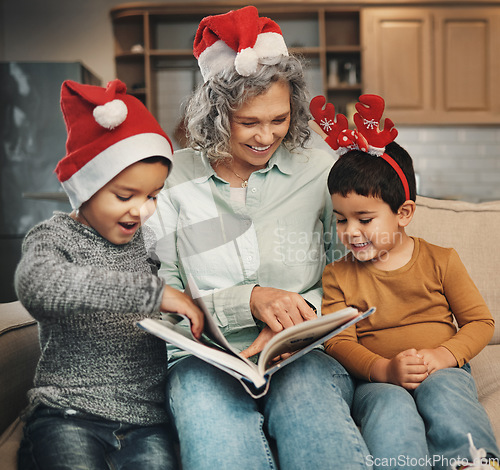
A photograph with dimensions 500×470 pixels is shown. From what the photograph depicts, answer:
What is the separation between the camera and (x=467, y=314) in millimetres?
1327

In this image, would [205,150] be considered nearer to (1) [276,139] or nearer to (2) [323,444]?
(1) [276,139]

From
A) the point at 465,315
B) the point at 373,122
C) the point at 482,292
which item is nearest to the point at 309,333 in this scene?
the point at 465,315

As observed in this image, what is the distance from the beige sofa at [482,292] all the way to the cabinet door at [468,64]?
11.2 ft

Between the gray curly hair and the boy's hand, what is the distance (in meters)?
0.65

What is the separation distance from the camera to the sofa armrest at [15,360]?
1.25 m

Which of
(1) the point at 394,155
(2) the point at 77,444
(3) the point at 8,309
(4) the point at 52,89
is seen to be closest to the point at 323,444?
(2) the point at 77,444

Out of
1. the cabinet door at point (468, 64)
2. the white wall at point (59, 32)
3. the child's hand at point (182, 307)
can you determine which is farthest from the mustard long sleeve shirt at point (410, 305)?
the white wall at point (59, 32)

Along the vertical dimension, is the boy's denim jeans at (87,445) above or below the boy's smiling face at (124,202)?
below

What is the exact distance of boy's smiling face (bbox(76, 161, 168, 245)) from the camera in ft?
3.60

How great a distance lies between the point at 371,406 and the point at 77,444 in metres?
0.59

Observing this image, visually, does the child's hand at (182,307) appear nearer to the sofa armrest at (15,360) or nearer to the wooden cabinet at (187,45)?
the sofa armrest at (15,360)

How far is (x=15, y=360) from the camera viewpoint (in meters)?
1.30

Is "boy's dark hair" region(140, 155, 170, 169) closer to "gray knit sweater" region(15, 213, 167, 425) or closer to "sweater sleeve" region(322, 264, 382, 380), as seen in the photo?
"gray knit sweater" region(15, 213, 167, 425)

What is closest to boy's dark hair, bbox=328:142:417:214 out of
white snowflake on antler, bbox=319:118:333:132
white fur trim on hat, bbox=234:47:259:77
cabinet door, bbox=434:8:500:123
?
white snowflake on antler, bbox=319:118:333:132
